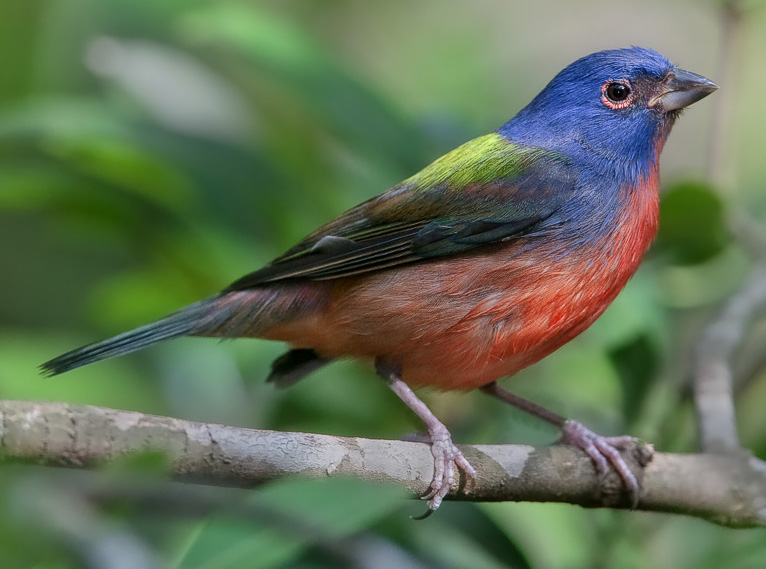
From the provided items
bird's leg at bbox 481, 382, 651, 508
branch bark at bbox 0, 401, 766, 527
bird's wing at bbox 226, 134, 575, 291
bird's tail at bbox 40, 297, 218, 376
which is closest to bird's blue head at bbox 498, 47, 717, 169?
bird's wing at bbox 226, 134, 575, 291

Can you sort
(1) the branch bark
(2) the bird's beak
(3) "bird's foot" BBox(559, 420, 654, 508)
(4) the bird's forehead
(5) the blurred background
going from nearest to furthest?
(1) the branch bark, (3) "bird's foot" BBox(559, 420, 654, 508), (5) the blurred background, (2) the bird's beak, (4) the bird's forehead

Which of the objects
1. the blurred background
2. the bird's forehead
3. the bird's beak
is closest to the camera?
the blurred background

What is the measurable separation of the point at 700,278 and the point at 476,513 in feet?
8.84

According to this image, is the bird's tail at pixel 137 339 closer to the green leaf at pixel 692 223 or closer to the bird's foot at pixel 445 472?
the bird's foot at pixel 445 472

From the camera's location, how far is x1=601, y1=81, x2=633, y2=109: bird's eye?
5.02 metres

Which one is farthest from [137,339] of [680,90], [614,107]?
[680,90]

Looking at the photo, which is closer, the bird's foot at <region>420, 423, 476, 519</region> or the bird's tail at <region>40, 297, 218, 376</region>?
the bird's foot at <region>420, 423, 476, 519</region>

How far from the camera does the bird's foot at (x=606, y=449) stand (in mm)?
4012

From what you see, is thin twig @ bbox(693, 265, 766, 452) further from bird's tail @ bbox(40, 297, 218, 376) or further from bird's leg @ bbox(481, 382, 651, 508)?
bird's tail @ bbox(40, 297, 218, 376)

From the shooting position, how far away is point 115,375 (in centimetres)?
552

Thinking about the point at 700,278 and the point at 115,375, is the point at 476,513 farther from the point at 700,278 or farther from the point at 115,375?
the point at 700,278

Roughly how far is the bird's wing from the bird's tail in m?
0.21

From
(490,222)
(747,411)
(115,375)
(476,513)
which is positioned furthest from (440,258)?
(747,411)

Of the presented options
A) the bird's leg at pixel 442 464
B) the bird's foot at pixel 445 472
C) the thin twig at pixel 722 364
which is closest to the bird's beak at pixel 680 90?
the thin twig at pixel 722 364
